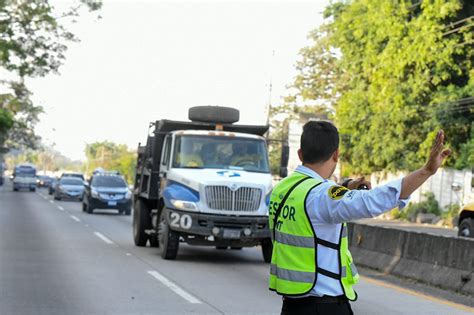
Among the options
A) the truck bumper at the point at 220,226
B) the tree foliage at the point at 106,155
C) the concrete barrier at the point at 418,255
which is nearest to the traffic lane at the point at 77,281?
the truck bumper at the point at 220,226

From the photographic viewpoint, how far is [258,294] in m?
12.3

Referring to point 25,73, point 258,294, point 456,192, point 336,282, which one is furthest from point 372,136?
point 336,282

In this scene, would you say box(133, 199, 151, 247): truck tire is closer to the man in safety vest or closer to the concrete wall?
the man in safety vest

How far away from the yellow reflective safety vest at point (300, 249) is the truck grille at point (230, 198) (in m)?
11.6

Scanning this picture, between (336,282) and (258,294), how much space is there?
7921 mm

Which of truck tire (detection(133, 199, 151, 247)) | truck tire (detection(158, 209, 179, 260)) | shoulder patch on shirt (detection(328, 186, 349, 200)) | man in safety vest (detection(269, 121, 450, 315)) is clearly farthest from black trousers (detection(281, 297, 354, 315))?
truck tire (detection(133, 199, 151, 247))

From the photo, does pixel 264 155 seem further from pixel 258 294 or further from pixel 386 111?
pixel 386 111

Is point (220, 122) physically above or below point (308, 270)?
above

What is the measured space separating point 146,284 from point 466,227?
34.1 ft

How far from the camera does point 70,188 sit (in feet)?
166

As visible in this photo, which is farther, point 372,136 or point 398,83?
point 372,136

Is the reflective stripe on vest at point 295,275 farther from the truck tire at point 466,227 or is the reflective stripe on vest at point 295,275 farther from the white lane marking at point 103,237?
the truck tire at point 466,227

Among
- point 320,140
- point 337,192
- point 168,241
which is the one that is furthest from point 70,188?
point 337,192

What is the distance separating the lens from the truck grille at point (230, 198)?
53.2ft
